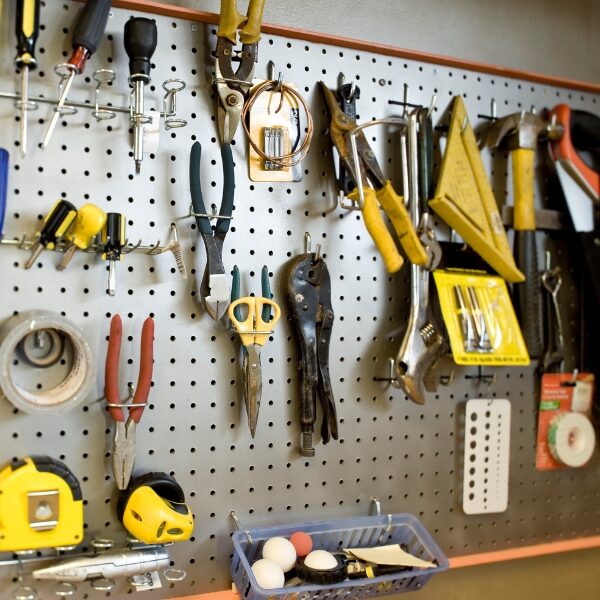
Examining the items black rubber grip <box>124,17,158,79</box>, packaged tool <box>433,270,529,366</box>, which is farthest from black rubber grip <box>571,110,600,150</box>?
black rubber grip <box>124,17,158,79</box>

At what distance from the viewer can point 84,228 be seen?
88 cm

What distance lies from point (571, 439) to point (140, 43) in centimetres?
108

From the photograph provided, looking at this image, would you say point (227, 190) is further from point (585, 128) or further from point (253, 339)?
point (585, 128)

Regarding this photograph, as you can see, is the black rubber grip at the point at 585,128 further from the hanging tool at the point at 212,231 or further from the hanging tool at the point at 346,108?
the hanging tool at the point at 212,231

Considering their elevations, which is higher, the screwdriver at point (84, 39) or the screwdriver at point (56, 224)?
the screwdriver at point (84, 39)

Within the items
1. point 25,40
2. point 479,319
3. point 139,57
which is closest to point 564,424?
point 479,319

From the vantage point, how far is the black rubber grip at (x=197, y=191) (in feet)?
3.27

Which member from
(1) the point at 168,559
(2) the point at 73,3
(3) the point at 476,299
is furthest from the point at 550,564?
(2) the point at 73,3

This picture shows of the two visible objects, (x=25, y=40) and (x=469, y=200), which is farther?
(x=469, y=200)

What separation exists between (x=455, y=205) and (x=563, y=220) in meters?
0.31

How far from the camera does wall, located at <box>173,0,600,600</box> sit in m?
1.18

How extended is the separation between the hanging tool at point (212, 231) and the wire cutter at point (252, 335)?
3cm

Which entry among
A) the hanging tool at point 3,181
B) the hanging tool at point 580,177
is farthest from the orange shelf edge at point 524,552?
the hanging tool at point 3,181

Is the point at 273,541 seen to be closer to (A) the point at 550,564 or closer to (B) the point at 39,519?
(B) the point at 39,519
